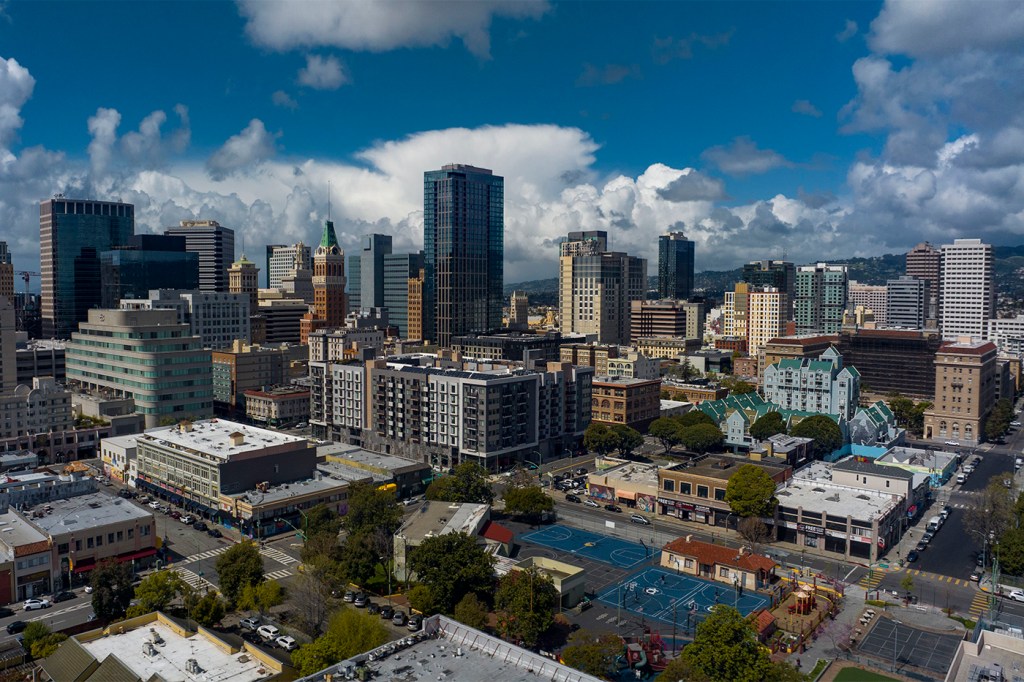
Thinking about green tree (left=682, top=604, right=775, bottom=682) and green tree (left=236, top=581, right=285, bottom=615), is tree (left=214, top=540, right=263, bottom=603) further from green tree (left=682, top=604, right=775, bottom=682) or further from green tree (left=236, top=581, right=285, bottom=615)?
green tree (left=682, top=604, right=775, bottom=682)

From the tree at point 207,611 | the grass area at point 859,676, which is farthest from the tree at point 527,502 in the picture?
the grass area at point 859,676

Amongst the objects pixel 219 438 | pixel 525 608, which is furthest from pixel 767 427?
pixel 219 438

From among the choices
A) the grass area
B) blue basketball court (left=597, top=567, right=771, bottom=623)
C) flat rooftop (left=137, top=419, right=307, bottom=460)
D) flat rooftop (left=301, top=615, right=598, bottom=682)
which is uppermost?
flat rooftop (left=137, top=419, right=307, bottom=460)

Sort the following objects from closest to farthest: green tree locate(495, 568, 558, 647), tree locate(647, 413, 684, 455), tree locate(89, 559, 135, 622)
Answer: green tree locate(495, 568, 558, 647)
tree locate(89, 559, 135, 622)
tree locate(647, 413, 684, 455)

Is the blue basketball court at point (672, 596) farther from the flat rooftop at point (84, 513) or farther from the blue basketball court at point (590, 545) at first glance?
the flat rooftop at point (84, 513)

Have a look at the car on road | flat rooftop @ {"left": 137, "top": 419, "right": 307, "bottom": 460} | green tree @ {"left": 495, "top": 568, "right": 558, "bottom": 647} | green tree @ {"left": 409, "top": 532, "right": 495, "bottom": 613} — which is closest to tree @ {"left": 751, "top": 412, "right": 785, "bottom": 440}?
flat rooftop @ {"left": 137, "top": 419, "right": 307, "bottom": 460}

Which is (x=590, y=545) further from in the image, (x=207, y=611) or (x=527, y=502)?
(x=207, y=611)
